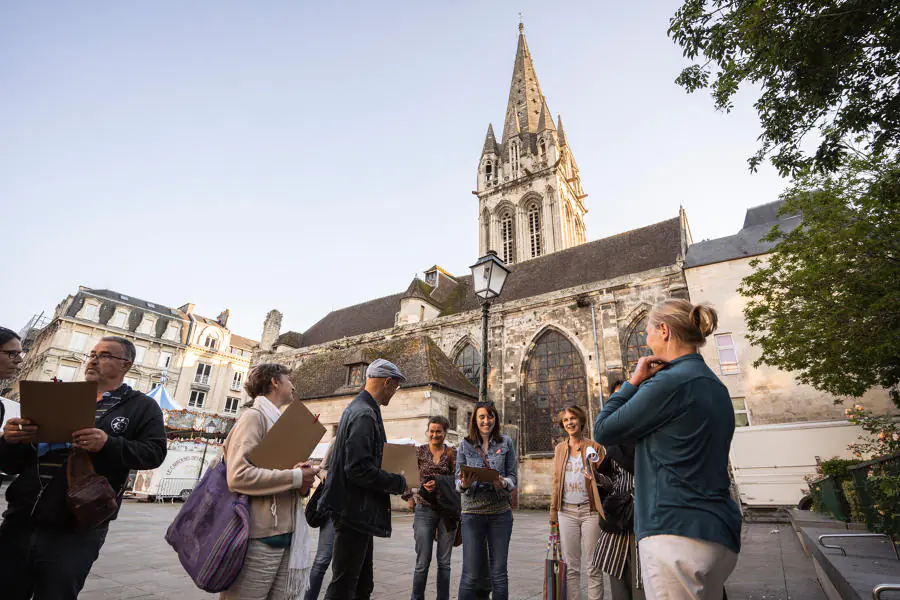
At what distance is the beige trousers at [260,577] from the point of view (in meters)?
2.10

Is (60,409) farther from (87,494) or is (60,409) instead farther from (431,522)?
(431,522)

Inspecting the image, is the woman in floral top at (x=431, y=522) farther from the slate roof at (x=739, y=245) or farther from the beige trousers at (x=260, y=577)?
the slate roof at (x=739, y=245)

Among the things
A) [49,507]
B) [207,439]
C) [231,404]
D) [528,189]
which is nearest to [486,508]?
[49,507]

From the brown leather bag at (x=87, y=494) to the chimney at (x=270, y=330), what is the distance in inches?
1145

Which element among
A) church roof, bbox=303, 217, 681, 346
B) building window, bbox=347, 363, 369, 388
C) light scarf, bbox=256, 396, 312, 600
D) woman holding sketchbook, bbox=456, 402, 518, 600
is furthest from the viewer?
church roof, bbox=303, 217, 681, 346

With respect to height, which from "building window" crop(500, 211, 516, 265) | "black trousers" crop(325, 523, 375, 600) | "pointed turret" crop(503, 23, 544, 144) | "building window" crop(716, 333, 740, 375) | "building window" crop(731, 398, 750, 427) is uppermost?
"pointed turret" crop(503, 23, 544, 144)

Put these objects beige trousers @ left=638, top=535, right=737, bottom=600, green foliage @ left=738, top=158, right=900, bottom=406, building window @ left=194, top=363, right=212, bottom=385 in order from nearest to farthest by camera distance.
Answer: beige trousers @ left=638, top=535, right=737, bottom=600, green foliage @ left=738, top=158, right=900, bottom=406, building window @ left=194, top=363, right=212, bottom=385

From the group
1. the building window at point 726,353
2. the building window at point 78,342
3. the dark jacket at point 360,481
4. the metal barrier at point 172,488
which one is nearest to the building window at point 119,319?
the building window at point 78,342

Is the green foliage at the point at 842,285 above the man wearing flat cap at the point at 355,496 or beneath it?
above

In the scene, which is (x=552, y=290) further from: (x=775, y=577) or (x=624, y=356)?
(x=775, y=577)

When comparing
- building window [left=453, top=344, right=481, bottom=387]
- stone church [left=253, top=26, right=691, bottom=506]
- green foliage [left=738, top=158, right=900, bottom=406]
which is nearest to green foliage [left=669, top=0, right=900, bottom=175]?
green foliage [left=738, top=158, right=900, bottom=406]

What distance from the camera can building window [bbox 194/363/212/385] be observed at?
3835 centimetres

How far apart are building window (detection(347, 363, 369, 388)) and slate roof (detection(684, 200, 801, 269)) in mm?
12614

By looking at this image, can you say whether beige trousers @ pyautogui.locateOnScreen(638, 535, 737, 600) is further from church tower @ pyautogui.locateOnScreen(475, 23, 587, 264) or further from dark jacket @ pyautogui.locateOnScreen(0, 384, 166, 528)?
church tower @ pyautogui.locateOnScreen(475, 23, 587, 264)
